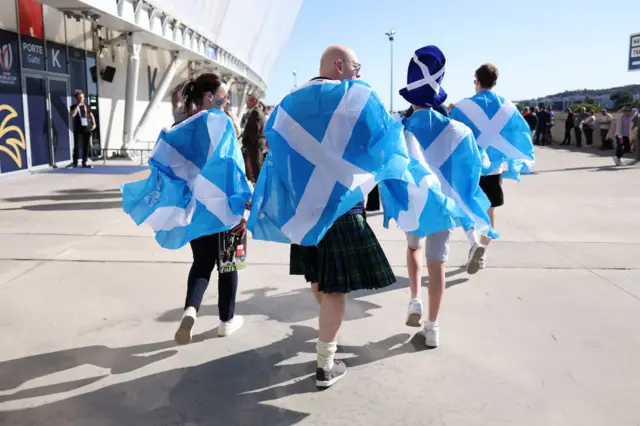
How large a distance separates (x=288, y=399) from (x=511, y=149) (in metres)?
3.21

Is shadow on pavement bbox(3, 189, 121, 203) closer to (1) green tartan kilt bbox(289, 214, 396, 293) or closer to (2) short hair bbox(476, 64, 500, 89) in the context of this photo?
(2) short hair bbox(476, 64, 500, 89)

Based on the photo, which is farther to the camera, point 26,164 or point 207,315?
point 26,164

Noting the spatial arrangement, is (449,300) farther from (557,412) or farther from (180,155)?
(180,155)

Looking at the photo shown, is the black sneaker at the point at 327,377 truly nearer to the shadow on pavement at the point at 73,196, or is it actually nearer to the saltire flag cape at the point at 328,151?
the saltire flag cape at the point at 328,151

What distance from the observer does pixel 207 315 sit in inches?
158

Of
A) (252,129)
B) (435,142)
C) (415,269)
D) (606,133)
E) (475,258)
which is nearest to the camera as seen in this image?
(435,142)

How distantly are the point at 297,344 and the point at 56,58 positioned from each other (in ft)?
39.8

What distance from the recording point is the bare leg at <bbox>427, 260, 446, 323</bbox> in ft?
11.5

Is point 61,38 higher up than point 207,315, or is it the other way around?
point 61,38

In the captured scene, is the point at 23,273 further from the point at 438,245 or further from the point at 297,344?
the point at 438,245

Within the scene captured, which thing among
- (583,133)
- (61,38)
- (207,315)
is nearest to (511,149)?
(207,315)

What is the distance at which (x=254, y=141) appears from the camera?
314 inches

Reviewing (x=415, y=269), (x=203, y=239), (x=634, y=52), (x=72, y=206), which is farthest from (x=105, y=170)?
(x=634, y=52)

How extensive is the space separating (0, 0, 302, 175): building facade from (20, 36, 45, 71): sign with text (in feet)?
0.07
